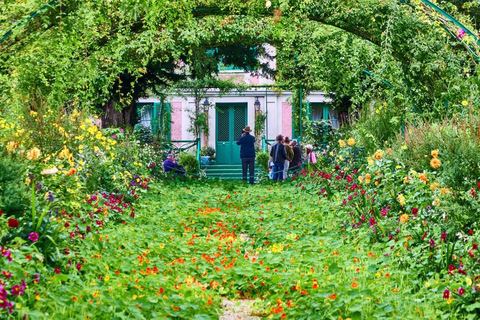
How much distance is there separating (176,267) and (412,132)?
357 centimetres

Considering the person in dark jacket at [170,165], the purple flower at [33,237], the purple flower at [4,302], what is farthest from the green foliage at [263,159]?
the purple flower at [4,302]

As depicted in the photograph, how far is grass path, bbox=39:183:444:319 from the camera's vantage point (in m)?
3.66

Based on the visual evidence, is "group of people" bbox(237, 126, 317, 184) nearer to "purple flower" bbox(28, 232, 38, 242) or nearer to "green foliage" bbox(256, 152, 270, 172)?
"green foliage" bbox(256, 152, 270, 172)

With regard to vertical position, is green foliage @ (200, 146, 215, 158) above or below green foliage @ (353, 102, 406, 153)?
below

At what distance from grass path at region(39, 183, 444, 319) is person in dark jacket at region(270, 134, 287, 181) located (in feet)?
19.0

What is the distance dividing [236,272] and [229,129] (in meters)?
Result: 17.3

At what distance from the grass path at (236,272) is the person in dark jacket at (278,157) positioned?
5784 mm

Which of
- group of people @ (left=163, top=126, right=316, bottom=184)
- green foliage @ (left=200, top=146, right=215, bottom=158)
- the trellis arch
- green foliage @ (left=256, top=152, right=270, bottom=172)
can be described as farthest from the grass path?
green foliage @ (left=200, top=146, right=215, bottom=158)

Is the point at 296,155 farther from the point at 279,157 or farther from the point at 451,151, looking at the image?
the point at 451,151

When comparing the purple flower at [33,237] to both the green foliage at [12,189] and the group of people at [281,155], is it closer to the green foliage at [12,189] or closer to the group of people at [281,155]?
the green foliage at [12,189]

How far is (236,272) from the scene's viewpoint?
15.1 feet

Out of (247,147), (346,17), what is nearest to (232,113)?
(247,147)

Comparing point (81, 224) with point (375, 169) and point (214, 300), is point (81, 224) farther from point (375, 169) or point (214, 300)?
point (375, 169)

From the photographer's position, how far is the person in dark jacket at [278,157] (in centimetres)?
1339
